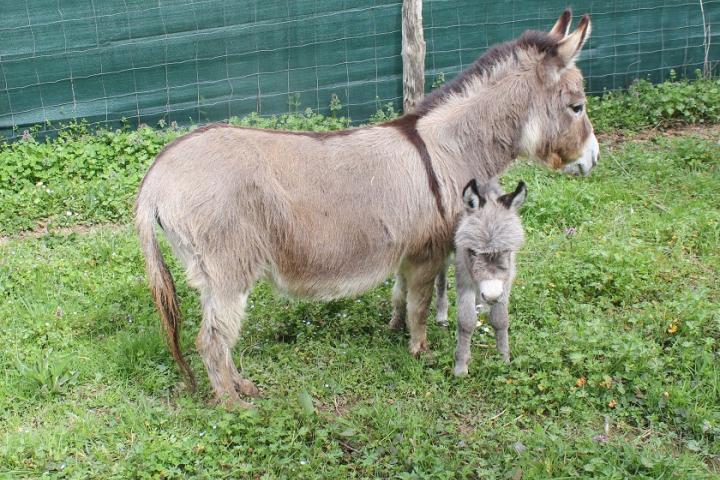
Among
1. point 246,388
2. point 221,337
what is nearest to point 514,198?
point 221,337

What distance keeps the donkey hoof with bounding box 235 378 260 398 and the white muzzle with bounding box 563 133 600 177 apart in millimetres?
2196

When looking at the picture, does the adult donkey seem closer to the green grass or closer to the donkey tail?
the donkey tail

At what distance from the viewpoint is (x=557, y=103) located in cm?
407

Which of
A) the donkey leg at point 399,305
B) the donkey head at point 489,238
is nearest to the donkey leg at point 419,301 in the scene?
the donkey leg at point 399,305

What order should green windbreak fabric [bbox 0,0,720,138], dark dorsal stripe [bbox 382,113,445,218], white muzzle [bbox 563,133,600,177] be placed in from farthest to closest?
green windbreak fabric [bbox 0,0,720,138]
white muzzle [bbox 563,133,600,177]
dark dorsal stripe [bbox 382,113,445,218]

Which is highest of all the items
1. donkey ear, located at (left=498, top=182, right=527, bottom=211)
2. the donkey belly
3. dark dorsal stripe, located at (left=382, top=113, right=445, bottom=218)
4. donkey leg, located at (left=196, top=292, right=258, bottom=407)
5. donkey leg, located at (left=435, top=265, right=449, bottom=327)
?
dark dorsal stripe, located at (left=382, top=113, right=445, bottom=218)

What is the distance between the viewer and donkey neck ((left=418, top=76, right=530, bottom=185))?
4.03 metres

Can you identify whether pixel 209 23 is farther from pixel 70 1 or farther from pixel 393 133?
pixel 393 133

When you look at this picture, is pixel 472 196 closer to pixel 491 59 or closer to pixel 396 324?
pixel 491 59

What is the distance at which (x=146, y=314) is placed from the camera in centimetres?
462

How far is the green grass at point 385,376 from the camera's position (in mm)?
3408

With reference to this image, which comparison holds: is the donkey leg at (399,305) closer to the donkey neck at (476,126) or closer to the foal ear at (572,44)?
the donkey neck at (476,126)

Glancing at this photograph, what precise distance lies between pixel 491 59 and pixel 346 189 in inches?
44.7

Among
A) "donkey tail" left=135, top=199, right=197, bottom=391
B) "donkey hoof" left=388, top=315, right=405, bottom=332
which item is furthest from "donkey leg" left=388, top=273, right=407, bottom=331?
"donkey tail" left=135, top=199, right=197, bottom=391
